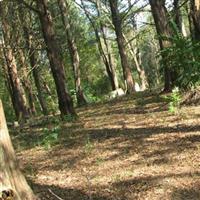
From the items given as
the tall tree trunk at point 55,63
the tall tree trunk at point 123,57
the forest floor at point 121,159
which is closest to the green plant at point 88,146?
the forest floor at point 121,159

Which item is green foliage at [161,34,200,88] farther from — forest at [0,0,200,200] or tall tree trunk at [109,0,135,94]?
tall tree trunk at [109,0,135,94]

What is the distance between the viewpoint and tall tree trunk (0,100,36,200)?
15.9 ft

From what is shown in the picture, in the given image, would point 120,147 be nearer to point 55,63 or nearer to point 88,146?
point 88,146

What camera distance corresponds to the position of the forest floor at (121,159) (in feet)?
20.1

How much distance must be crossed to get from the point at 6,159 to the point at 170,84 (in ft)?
35.0

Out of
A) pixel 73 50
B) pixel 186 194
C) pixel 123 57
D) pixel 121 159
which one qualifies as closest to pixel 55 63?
pixel 121 159

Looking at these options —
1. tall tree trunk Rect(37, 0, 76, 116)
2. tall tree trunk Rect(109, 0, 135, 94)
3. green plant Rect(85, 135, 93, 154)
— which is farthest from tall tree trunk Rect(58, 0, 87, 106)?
green plant Rect(85, 135, 93, 154)

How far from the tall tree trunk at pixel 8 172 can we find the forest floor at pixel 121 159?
0.64m

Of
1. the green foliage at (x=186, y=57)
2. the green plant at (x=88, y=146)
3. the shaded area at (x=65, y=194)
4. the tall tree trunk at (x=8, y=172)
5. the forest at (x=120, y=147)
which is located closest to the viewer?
the tall tree trunk at (x=8, y=172)

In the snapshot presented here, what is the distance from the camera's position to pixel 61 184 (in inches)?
271

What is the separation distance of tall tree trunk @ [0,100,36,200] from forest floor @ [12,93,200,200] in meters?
0.64

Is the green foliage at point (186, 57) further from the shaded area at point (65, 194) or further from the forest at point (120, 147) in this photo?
the shaded area at point (65, 194)

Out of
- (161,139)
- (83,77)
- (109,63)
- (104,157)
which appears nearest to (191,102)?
(161,139)

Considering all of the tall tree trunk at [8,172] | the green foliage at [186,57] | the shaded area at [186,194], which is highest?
the green foliage at [186,57]
